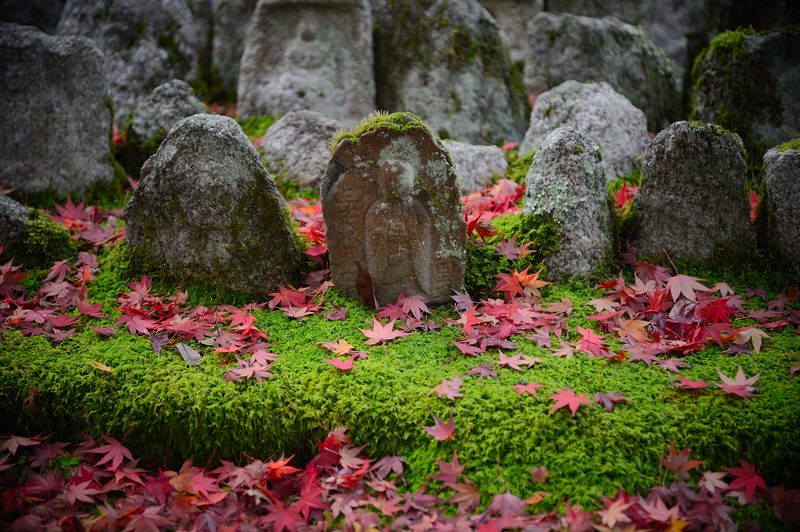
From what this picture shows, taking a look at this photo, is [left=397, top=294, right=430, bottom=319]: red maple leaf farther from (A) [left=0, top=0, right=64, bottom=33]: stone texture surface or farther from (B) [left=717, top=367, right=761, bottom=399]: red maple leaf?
(A) [left=0, top=0, right=64, bottom=33]: stone texture surface

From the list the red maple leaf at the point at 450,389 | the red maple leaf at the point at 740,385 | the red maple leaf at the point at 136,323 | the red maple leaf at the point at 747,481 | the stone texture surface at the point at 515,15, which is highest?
the stone texture surface at the point at 515,15

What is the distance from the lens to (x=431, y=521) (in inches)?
101

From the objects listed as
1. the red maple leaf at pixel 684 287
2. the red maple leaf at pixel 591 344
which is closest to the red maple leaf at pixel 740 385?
the red maple leaf at pixel 591 344

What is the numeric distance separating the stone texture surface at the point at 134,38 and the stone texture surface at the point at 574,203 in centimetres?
501

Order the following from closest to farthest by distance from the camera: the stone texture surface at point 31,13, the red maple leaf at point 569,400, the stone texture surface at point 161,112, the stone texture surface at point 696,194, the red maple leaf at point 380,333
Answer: the red maple leaf at point 569,400, the red maple leaf at point 380,333, the stone texture surface at point 696,194, the stone texture surface at point 161,112, the stone texture surface at point 31,13

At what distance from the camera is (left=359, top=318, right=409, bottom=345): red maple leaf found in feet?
11.6

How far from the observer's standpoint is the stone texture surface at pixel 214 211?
3.98 m

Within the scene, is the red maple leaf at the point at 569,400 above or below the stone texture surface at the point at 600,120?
below

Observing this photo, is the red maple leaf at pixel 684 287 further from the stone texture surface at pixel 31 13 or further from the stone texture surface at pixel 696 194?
the stone texture surface at pixel 31 13

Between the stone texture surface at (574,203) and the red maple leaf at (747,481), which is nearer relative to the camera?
the red maple leaf at (747,481)

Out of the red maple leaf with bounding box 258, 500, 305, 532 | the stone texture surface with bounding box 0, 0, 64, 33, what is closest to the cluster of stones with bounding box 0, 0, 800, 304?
the stone texture surface with bounding box 0, 0, 64, 33

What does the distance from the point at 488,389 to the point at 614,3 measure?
838 cm

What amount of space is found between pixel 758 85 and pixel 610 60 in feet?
6.44

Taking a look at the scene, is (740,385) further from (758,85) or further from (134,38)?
(134,38)
